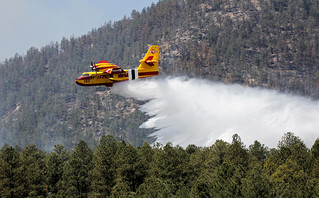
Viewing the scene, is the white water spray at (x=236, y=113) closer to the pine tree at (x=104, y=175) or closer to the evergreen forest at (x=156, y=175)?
the evergreen forest at (x=156, y=175)

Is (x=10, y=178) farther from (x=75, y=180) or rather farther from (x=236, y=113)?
(x=236, y=113)

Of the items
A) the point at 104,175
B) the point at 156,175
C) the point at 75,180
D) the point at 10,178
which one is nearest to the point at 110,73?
the point at 104,175

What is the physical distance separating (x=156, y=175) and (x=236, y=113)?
123m

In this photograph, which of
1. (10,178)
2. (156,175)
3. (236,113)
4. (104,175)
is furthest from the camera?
(236,113)

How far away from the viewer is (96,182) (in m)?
71.9

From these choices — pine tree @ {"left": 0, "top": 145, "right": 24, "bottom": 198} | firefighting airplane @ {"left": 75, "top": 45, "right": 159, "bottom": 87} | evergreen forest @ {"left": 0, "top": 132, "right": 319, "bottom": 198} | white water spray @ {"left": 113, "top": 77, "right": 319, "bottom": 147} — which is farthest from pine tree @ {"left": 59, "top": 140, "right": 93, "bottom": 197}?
white water spray @ {"left": 113, "top": 77, "right": 319, "bottom": 147}

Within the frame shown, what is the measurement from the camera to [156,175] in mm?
74000

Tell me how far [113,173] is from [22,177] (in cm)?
1302

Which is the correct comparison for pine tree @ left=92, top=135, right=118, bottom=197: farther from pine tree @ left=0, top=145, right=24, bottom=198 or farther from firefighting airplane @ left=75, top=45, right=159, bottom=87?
firefighting airplane @ left=75, top=45, right=159, bottom=87

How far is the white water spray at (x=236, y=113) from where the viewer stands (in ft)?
484

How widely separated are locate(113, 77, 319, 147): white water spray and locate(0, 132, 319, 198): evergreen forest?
56575mm

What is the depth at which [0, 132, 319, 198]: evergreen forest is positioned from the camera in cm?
6078

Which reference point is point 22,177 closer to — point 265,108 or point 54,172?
point 54,172

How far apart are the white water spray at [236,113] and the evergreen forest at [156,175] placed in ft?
186
